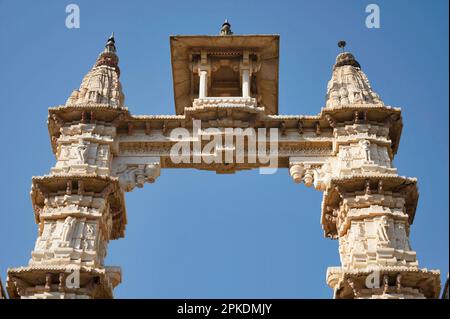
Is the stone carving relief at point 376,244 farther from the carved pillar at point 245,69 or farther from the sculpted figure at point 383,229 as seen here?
the carved pillar at point 245,69

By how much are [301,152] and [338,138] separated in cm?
99

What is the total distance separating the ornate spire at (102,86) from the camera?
1808 centimetres

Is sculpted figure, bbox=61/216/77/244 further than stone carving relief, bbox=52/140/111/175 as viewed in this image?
No

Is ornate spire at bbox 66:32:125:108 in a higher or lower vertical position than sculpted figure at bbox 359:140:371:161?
higher

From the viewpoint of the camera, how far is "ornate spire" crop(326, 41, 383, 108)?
17984 mm

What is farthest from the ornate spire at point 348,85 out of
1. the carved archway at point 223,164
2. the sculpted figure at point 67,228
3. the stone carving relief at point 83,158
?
the sculpted figure at point 67,228

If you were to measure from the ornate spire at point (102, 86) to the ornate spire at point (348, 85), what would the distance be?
5654mm

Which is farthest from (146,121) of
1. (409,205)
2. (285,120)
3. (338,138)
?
(409,205)

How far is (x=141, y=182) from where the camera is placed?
16.8 meters

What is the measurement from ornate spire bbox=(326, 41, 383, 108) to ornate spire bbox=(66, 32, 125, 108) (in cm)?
565

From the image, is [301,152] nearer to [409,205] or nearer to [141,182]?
[409,205]

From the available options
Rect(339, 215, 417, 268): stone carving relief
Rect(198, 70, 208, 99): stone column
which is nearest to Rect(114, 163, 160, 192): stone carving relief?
Rect(198, 70, 208, 99): stone column

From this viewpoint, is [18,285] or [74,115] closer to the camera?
[18,285]

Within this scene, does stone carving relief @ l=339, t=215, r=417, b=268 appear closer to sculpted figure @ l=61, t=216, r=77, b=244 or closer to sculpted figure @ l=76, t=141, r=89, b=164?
sculpted figure @ l=61, t=216, r=77, b=244
